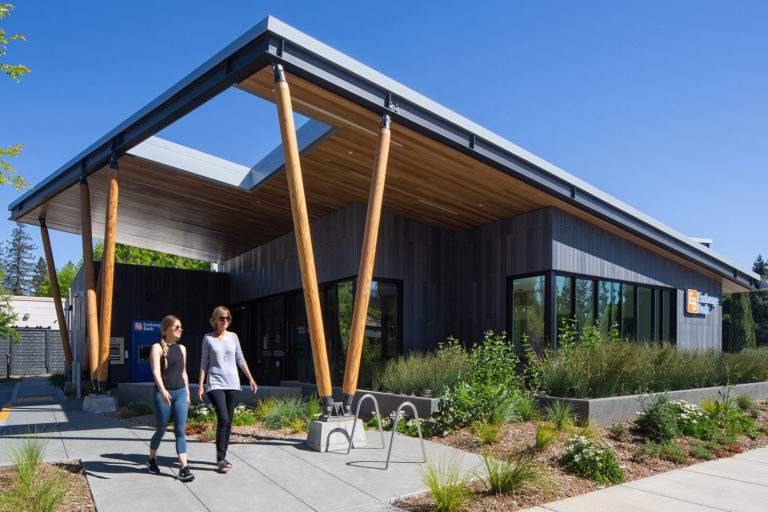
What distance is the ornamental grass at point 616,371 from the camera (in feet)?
31.6

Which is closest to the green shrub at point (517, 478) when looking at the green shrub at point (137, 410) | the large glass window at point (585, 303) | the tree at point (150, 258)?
the green shrub at point (137, 410)

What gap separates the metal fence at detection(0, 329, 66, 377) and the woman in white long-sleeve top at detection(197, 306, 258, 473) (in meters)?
29.8

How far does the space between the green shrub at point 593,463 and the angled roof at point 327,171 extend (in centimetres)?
585

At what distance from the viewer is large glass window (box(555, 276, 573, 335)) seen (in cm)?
1302

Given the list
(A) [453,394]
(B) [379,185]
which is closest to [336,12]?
(B) [379,185]

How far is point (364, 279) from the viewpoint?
8.66m

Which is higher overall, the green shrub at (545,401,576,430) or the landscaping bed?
the green shrub at (545,401,576,430)

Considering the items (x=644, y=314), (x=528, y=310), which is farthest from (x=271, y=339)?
(x=644, y=314)

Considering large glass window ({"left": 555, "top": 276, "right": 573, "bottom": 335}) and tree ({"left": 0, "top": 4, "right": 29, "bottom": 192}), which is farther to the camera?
large glass window ({"left": 555, "top": 276, "right": 573, "bottom": 335})

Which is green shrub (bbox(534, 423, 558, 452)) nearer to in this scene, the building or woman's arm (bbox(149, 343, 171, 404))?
woman's arm (bbox(149, 343, 171, 404))

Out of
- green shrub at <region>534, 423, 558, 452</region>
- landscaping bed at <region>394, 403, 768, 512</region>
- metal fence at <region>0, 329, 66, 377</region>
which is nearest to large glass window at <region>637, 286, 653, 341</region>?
landscaping bed at <region>394, 403, 768, 512</region>

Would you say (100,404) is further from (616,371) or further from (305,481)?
(616,371)

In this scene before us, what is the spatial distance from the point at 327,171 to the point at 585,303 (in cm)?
702

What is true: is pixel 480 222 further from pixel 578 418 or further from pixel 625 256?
pixel 578 418
